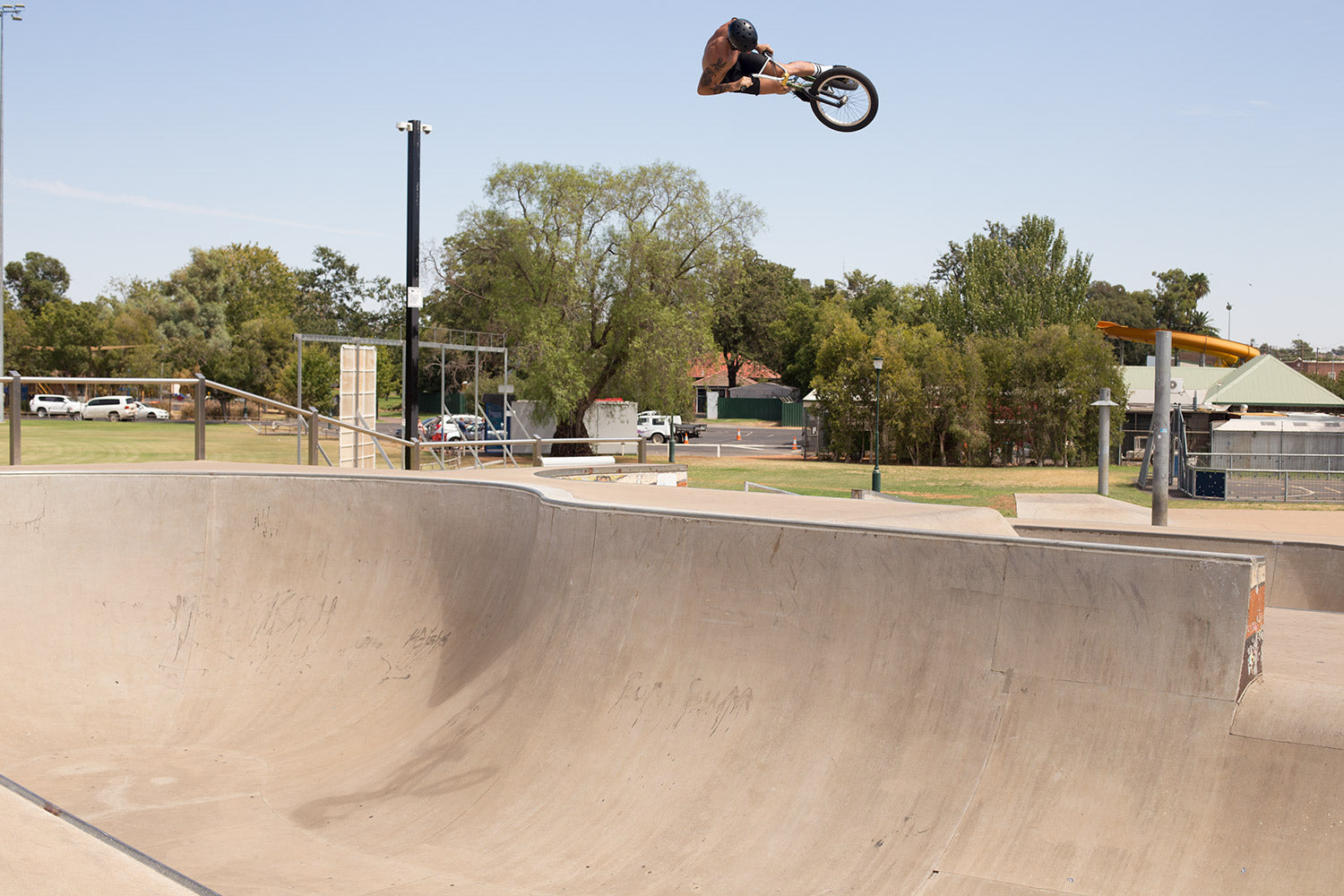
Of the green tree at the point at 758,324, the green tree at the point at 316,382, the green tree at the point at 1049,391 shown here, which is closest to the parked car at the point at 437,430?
the green tree at the point at 316,382

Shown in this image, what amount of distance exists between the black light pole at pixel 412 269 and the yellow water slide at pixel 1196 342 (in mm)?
27051

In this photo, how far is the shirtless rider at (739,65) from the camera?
9.59 m

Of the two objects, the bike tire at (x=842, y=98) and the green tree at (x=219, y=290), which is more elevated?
the green tree at (x=219, y=290)

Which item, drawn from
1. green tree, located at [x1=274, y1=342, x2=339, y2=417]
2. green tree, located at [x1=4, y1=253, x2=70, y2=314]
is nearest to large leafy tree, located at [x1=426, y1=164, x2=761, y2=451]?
green tree, located at [x1=274, y1=342, x2=339, y2=417]

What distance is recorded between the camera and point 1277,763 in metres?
4.05

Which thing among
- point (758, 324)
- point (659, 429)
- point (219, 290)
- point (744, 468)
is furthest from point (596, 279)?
point (758, 324)

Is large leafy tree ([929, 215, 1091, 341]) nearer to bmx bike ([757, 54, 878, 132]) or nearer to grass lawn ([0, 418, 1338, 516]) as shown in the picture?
grass lawn ([0, 418, 1338, 516])

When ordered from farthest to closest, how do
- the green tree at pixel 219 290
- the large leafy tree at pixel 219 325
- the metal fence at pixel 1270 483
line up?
the green tree at pixel 219 290 < the large leafy tree at pixel 219 325 < the metal fence at pixel 1270 483

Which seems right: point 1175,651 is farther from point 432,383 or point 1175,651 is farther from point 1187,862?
point 432,383

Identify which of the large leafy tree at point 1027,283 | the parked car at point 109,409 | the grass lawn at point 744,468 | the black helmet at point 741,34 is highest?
the large leafy tree at point 1027,283

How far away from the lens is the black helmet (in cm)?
955

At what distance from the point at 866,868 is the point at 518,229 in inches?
1423

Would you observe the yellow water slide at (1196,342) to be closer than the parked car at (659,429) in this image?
Yes

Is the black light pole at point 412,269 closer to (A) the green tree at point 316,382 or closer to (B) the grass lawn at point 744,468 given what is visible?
(B) the grass lawn at point 744,468
